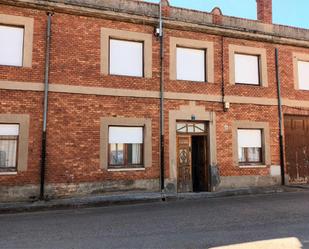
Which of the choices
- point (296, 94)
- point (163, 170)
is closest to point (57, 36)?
point (163, 170)

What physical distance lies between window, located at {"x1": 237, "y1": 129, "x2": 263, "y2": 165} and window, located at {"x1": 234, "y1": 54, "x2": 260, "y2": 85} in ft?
7.06

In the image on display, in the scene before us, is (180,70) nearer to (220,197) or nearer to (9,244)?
(220,197)

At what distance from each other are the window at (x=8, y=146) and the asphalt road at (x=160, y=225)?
2.25 metres

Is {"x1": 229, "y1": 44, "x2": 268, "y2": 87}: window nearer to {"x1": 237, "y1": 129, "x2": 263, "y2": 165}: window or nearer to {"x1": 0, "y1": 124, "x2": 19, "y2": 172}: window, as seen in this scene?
{"x1": 237, "y1": 129, "x2": 263, "y2": 165}: window

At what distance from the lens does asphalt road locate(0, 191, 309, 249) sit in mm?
5684

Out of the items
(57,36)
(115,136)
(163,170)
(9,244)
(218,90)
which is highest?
(57,36)

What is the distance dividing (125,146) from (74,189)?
2.33 m

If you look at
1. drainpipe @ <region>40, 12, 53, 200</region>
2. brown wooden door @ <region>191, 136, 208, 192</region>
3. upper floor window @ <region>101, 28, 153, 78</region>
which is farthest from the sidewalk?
upper floor window @ <region>101, 28, 153, 78</region>

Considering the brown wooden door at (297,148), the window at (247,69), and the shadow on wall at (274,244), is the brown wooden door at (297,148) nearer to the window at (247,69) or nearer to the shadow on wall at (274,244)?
the window at (247,69)

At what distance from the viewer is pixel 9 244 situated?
5.62 meters

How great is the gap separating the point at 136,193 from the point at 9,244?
5.78 metres

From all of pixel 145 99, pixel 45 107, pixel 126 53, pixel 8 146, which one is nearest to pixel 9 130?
pixel 8 146

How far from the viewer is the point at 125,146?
450 inches

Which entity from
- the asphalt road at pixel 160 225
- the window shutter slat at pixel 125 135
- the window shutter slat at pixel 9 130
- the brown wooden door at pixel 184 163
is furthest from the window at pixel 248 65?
the window shutter slat at pixel 9 130
